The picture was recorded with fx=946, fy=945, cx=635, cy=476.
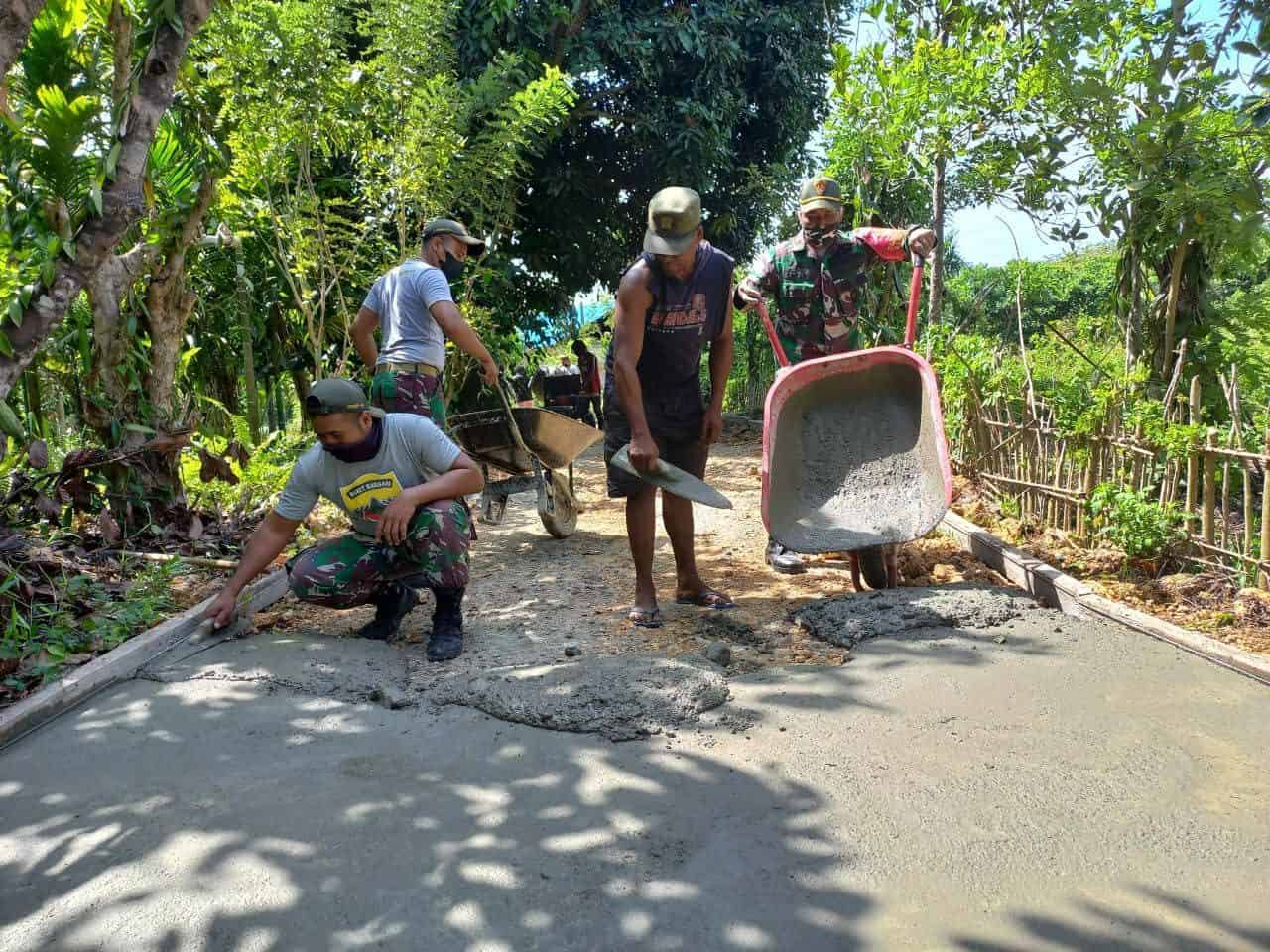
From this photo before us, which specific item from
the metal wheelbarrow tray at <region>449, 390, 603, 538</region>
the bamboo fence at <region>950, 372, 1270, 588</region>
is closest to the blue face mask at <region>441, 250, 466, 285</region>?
the metal wheelbarrow tray at <region>449, 390, 603, 538</region>

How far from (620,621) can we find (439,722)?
1.30 m

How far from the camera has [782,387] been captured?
409cm

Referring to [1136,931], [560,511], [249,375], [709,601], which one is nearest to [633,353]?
[709,601]

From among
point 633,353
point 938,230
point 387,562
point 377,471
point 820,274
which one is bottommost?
point 387,562

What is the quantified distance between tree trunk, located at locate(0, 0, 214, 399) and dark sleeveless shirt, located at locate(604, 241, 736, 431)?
1829 millimetres

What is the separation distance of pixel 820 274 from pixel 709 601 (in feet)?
5.29

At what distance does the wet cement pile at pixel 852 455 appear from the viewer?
3.95m

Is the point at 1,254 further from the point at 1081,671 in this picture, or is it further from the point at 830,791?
the point at 1081,671

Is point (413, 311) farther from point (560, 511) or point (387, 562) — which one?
point (560, 511)

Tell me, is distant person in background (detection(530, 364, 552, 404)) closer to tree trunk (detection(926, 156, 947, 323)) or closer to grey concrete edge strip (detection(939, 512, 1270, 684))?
tree trunk (detection(926, 156, 947, 323))

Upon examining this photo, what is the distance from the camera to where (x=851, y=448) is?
13.9 feet

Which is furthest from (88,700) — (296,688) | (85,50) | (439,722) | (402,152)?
(402,152)

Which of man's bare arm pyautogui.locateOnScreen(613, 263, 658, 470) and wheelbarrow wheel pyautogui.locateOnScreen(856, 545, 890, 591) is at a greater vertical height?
man's bare arm pyautogui.locateOnScreen(613, 263, 658, 470)

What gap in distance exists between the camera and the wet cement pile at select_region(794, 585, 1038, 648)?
11.3ft
